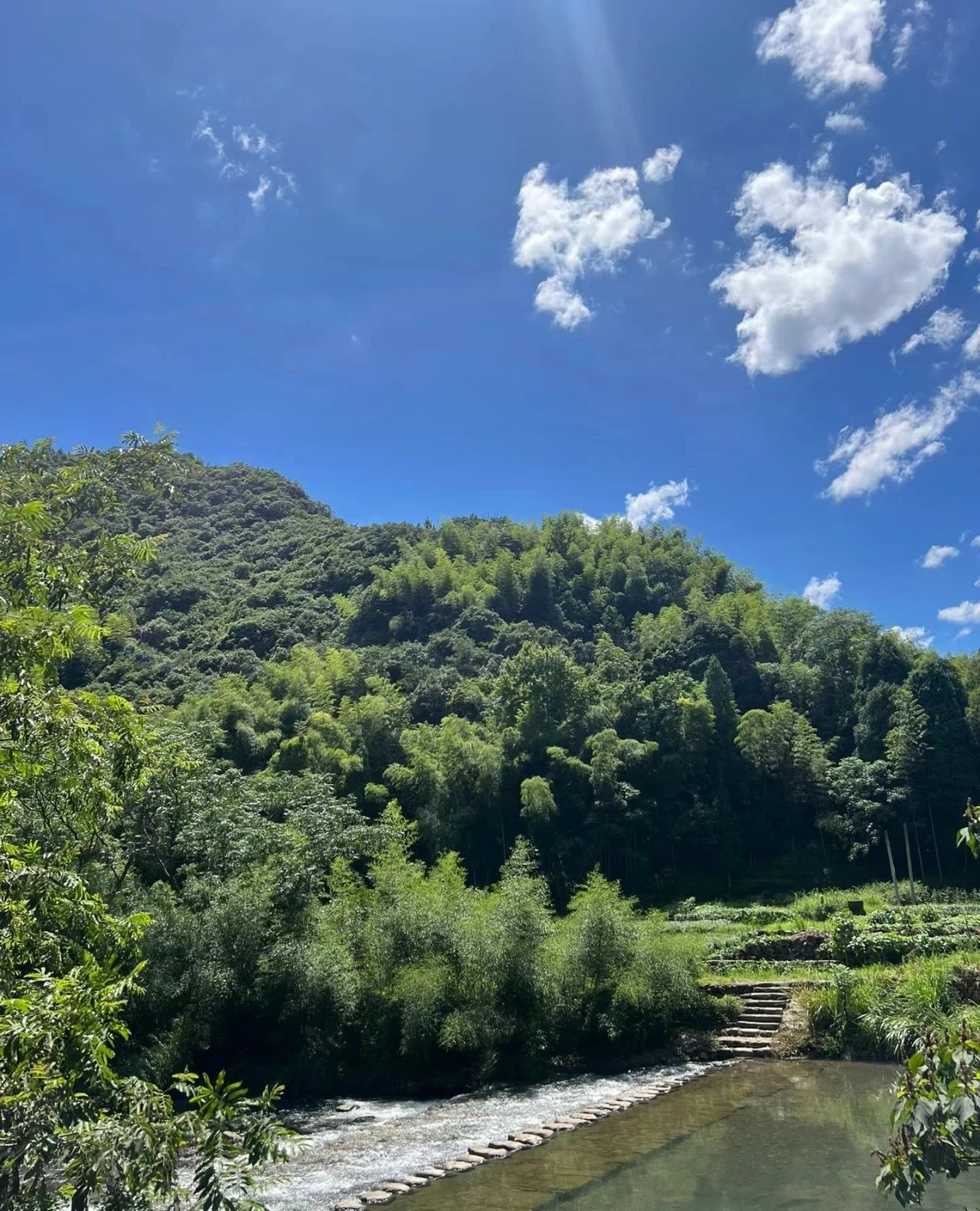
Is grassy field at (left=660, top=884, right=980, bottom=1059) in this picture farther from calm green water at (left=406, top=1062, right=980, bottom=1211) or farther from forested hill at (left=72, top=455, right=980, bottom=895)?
forested hill at (left=72, top=455, right=980, bottom=895)

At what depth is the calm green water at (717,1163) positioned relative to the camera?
11195 mm

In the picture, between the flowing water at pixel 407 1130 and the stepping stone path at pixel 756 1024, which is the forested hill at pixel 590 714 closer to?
the flowing water at pixel 407 1130

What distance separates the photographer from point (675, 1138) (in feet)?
45.6

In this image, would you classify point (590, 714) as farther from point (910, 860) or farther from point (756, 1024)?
point (756, 1024)

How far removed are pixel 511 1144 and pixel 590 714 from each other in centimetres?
3561

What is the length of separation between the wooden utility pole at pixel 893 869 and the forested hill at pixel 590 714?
833 millimetres

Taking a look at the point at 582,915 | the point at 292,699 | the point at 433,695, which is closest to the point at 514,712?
the point at 433,695

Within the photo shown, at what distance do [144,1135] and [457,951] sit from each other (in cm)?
1795

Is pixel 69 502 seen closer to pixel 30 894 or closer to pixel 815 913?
pixel 30 894

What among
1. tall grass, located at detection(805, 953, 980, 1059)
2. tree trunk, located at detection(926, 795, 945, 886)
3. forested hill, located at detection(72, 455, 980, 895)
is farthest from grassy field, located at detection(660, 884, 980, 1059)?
forested hill, located at detection(72, 455, 980, 895)

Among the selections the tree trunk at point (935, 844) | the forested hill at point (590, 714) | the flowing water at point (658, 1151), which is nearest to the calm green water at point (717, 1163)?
the flowing water at point (658, 1151)

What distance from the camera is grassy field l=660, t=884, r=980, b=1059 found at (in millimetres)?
18297

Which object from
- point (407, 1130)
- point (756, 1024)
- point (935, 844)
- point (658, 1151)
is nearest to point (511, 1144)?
point (658, 1151)

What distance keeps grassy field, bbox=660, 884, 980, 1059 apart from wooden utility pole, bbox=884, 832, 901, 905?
3922 millimetres
